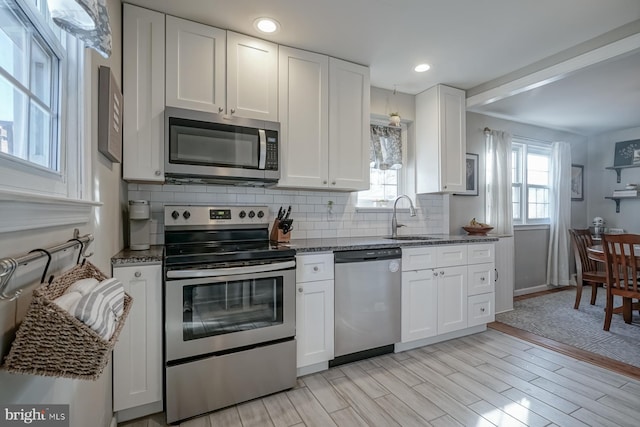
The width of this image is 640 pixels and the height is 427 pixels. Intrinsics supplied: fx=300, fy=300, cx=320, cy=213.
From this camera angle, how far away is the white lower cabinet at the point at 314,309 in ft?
6.98

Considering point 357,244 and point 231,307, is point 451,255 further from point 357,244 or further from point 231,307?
point 231,307

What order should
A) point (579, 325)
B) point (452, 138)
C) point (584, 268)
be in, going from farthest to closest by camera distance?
point (584, 268) < point (452, 138) < point (579, 325)

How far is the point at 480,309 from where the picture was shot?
296 cm

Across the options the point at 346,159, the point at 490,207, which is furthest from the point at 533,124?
the point at 346,159

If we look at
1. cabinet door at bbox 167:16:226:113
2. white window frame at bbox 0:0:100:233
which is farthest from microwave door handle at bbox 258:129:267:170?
white window frame at bbox 0:0:100:233

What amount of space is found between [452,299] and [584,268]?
2403 millimetres

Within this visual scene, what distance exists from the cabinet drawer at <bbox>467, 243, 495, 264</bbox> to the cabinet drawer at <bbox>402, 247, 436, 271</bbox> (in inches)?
19.1

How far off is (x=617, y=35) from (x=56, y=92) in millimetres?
3518

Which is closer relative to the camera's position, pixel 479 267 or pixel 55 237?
pixel 55 237

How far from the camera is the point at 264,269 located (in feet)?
6.33

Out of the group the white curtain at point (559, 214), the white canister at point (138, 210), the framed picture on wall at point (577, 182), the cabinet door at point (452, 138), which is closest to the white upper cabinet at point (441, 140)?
the cabinet door at point (452, 138)

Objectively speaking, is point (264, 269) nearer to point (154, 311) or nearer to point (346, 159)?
point (154, 311)

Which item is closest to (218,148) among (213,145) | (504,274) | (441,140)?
(213,145)

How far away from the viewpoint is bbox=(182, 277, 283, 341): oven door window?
176cm
